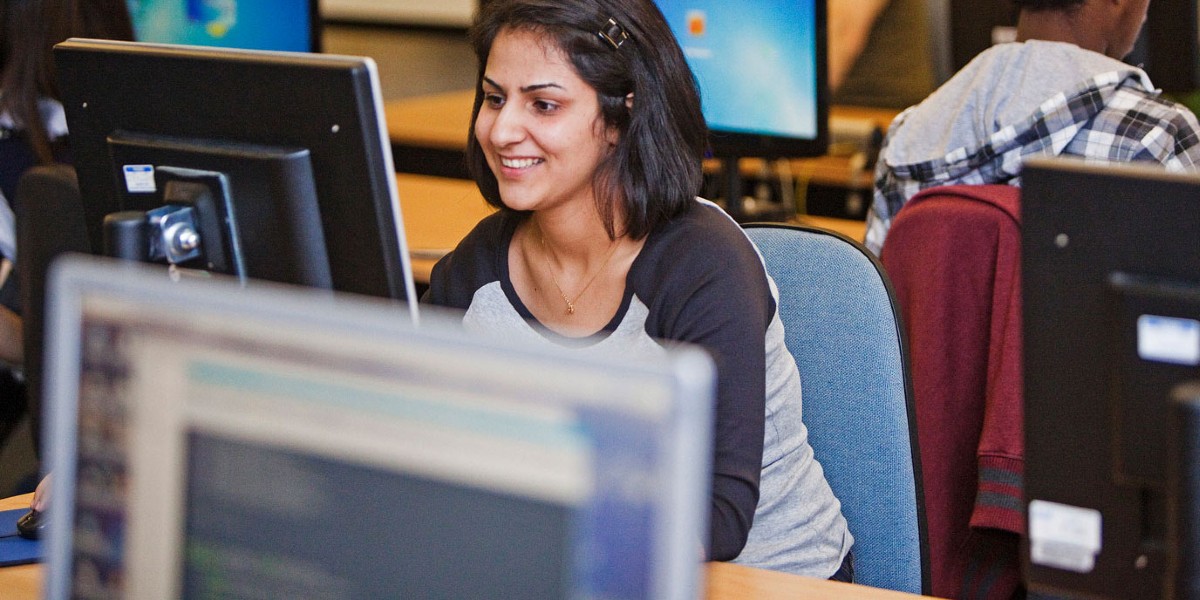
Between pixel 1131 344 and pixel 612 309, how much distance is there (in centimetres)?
70

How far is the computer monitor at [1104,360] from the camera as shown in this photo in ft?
2.66

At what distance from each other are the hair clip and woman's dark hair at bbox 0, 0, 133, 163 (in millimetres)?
1207

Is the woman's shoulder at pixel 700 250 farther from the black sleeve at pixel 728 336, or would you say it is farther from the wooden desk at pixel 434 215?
the wooden desk at pixel 434 215

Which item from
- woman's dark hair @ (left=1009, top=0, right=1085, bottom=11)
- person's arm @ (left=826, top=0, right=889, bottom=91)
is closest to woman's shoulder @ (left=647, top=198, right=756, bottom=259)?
woman's dark hair @ (left=1009, top=0, right=1085, bottom=11)

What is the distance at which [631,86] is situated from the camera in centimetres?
146

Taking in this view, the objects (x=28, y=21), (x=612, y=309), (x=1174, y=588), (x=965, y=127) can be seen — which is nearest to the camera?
(x=1174, y=588)

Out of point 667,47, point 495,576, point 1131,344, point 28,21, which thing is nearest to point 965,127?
point 667,47

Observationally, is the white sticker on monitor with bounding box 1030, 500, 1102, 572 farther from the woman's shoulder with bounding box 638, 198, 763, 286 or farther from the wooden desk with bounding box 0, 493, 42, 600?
the wooden desk with bounding box 0, 493, 42, 600

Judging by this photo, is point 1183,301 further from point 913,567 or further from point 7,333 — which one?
point 7,333

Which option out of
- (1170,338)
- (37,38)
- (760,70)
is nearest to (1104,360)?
(1170,338)

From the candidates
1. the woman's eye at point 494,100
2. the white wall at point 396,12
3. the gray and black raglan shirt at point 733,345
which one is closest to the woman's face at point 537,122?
the woman's eye at point 494,100

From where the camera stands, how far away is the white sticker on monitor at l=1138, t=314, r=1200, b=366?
803 millimetres

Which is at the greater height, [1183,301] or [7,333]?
[1183,301]

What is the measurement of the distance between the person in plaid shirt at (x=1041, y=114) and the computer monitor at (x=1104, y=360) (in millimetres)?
930
